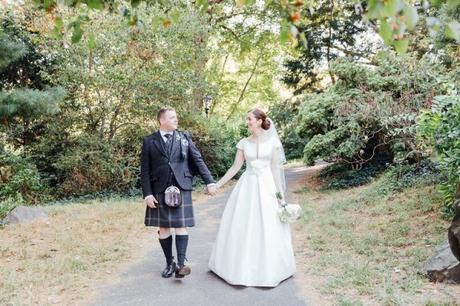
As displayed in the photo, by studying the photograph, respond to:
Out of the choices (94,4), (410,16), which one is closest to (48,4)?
(94,4)

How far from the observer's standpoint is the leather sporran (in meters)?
4.83

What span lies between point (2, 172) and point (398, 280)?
34.4ft

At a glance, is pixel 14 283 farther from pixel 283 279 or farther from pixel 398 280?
pixel 398 280

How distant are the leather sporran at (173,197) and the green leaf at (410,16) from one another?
3768mm

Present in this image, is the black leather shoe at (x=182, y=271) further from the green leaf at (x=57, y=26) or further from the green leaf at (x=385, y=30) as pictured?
the green leaf at (x=385, y=30)

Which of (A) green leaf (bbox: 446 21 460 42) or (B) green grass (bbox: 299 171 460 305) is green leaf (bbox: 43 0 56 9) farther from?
(B) green grass (bbox: 299 171 460 305)

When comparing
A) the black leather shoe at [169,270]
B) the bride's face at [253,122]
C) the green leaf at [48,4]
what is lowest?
the black leather shoe at [169,270]

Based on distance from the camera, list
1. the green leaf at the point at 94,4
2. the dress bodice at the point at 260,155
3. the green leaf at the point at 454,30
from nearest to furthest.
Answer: the green leaf at the point at 454,30 → the green leaf at the point at 94,4 → the dress bodice at the point at 260,155

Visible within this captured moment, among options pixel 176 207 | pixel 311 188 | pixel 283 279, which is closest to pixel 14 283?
pixel 176 207

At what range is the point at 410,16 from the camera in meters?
1.36

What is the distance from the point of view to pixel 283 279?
16.6 ft

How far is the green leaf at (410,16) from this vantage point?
53.2 inches

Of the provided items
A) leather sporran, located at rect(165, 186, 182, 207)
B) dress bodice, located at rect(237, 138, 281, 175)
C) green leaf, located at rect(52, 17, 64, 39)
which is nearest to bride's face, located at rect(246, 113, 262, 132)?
dress bodice, located at rect(237, 138, 281, 175)

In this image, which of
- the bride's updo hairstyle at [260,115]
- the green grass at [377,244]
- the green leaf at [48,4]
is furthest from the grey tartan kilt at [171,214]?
the green leaf at [48,4]
